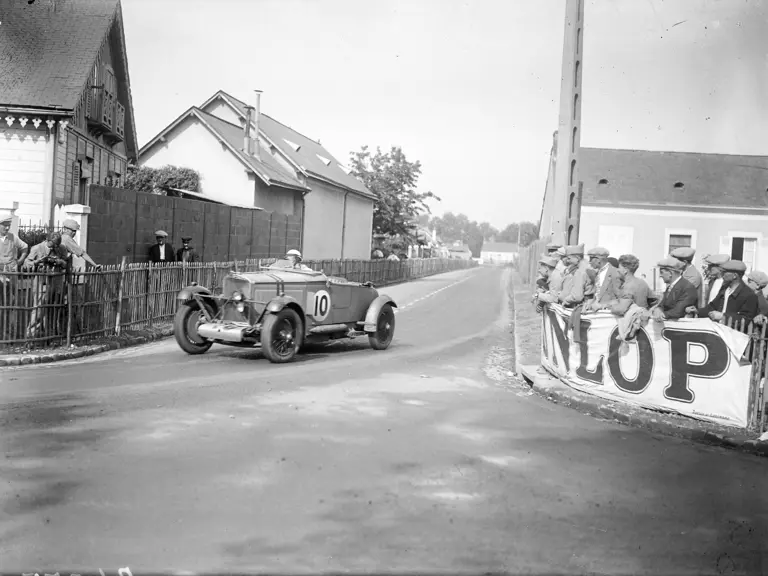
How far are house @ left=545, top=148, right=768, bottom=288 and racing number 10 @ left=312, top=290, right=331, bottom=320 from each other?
63.8 feet

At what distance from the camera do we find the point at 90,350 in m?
11.0

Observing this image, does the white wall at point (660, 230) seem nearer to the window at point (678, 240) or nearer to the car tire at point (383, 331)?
the window at point (678, 240)

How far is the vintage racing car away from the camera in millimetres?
10422

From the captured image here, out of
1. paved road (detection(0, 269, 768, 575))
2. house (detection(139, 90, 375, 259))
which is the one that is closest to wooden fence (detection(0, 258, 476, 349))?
paved road (detection(0, 269, 768, 575))

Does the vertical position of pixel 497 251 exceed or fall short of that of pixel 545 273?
it exceeds it

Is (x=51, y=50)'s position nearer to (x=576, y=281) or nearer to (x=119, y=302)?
(x=119, y=302)

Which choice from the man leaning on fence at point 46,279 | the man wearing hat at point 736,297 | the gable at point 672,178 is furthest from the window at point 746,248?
the man leaning on fence at point 46,279

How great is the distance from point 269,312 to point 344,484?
5.46m

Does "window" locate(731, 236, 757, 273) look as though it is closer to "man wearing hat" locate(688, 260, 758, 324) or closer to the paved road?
"man wearing hat" locate(688, 260, 758, 324)

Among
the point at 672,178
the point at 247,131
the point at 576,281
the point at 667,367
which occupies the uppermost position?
the point at 247,131

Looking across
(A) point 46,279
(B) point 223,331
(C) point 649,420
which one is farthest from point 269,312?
(C) point 649,420

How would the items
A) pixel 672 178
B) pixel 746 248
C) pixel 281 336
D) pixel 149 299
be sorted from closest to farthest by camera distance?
pixel 281 336 → pixel 149 299 → pixel 746 248 → pixel 672 178

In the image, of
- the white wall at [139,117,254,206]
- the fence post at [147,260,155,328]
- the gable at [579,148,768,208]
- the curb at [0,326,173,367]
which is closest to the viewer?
the curb at [0,326,173,367]

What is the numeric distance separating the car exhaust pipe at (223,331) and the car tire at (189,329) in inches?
13.4
